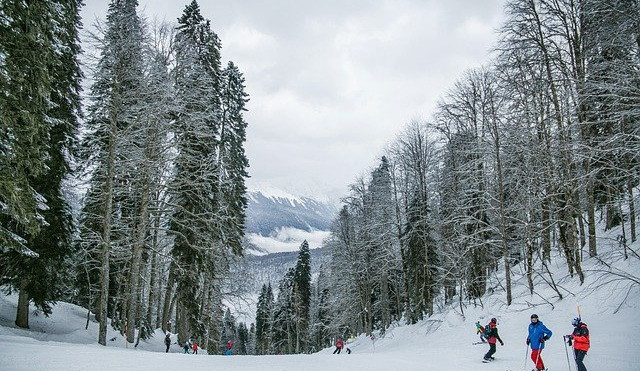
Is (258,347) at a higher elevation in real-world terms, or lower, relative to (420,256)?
lower

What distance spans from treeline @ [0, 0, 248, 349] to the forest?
0.08 metres

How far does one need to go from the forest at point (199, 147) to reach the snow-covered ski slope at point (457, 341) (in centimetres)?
83

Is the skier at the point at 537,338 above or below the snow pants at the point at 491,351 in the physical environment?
above

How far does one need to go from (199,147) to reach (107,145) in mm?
6739

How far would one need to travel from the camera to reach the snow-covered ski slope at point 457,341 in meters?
11.2

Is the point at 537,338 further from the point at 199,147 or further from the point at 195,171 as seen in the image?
the point at 199,147

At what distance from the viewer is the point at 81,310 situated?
1046 inches

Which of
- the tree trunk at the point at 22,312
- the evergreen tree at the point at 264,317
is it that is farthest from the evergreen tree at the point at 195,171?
the evergreen tree at the point at 264,317

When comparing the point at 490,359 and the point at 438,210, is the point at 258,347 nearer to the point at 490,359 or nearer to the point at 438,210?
the point at 438,210

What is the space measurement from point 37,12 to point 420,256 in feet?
90.1

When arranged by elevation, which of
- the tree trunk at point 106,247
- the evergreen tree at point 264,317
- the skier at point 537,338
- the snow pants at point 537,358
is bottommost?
the evergreen tree at point 264,317

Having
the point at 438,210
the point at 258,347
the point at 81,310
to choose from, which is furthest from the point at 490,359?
the point at 258,347

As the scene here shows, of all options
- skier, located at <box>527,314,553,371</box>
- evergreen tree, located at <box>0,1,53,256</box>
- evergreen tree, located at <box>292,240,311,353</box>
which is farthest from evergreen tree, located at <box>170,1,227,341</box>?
evergreen tree, located at <box>292,240,311,353</box>

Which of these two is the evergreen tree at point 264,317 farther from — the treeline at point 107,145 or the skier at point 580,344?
the skier at point 580,344
